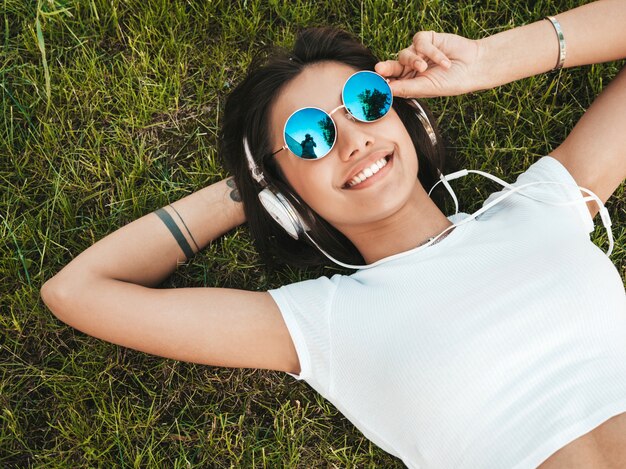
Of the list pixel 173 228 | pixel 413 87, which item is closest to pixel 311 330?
pixel 173 228

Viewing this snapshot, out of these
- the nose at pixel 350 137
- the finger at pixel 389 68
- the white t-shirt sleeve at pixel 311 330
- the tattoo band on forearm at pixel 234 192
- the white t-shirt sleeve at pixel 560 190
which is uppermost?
the finger at pixel 389 68

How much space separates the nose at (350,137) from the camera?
108 inches

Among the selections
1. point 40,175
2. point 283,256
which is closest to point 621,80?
point 283,256

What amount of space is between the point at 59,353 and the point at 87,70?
1787 mm

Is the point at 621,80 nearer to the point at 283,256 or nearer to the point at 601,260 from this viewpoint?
the point at 601,260

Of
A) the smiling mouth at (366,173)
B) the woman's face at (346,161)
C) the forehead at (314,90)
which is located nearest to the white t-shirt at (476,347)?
the woman's face at (346,161)

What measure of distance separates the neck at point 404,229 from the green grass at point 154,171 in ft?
2.25

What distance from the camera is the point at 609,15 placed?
315 centimetres

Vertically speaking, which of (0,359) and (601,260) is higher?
(601,260)

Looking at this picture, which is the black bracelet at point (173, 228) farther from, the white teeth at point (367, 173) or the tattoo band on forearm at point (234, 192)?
the white teeth at point (367, 173)

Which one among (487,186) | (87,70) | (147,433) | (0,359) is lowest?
(147,433)

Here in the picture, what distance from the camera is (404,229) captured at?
121 inches

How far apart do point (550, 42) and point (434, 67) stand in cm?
66

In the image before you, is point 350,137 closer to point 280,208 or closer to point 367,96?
point 367,96
